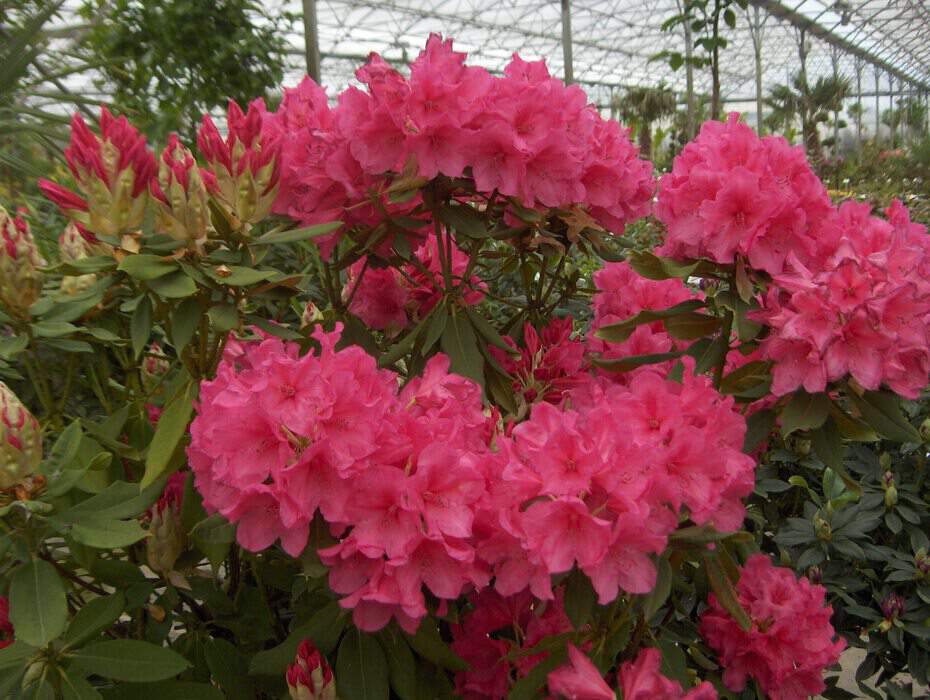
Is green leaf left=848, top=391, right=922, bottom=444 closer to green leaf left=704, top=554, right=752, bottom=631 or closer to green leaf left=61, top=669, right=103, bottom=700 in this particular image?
green leaf left=704, top=554, right=752, bottom=631

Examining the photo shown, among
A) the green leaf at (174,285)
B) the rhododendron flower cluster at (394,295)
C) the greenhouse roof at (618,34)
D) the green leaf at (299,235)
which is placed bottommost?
the rhododendron flower cluster at (394,295)

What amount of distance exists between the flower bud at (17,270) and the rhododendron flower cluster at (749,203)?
2.75 feet

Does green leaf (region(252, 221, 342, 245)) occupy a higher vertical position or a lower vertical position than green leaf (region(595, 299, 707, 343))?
higher

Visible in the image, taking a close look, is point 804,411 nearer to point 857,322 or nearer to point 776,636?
point 857,322

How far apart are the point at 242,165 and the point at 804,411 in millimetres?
767

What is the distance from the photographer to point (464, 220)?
3.76 ft

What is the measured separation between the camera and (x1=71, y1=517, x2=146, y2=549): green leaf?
0.86 metres

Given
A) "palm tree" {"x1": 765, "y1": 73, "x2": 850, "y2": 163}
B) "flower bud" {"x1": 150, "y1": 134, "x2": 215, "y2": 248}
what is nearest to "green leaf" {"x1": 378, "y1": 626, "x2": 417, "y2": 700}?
"flower bud" {"x1": 150, "y1": 134, "x2": 215, "y2": 248}

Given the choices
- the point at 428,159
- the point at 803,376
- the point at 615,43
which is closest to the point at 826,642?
the point at 803,376

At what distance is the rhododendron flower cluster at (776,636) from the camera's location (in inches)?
42.6

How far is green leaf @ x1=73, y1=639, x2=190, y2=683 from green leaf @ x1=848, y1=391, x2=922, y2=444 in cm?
89

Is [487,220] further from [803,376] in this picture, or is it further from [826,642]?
[826,642]

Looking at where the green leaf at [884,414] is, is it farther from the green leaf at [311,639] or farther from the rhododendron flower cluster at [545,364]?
the green leaf at [311,639]

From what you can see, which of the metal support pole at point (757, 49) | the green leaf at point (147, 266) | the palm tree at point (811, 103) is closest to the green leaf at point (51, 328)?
the green leaf at point (147, 266)
